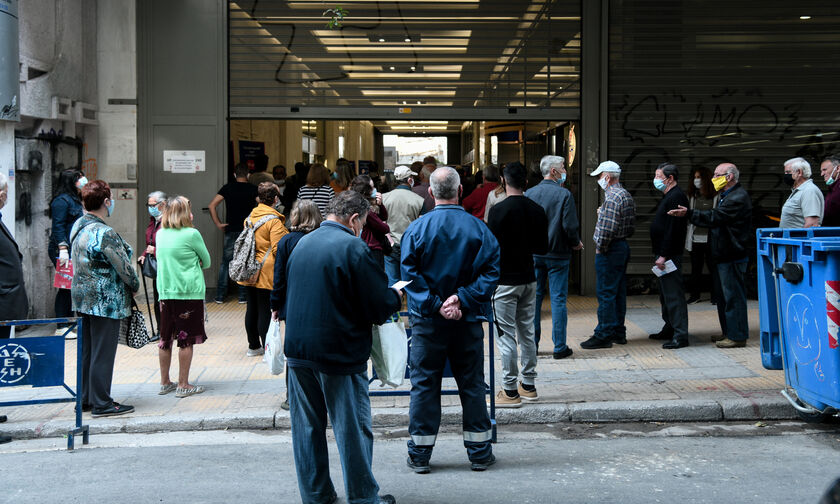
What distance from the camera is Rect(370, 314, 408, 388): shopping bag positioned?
5.27 m

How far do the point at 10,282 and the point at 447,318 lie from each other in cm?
373

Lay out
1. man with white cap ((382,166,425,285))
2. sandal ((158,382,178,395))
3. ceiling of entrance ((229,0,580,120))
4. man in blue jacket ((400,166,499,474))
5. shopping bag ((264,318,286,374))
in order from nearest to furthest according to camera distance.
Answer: man in blue jacket ((400,166,499,474)) < shopping bag ((264,318,286,374)) < sandal ((158,382,178,395)) < man with white cap ((382,166,425,285)) < ceiling of entrance ((229,0,580,120))

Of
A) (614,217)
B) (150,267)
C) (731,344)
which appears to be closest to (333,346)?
(150,267)

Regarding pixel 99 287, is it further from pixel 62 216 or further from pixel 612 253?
pixel 612 253

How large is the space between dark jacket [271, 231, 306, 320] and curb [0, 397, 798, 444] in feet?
4.34

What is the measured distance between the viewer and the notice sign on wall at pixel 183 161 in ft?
41.1

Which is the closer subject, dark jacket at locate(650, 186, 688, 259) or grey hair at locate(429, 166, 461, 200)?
grey hair at locate(429, 166, 461, 200)

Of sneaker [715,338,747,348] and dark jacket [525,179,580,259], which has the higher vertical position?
dark jacket [525,179,580,259]

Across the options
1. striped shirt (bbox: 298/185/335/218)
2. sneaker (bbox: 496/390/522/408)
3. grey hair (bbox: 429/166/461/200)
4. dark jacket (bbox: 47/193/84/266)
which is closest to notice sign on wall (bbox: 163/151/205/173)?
striped shirt (bbox: 298/185/335/218)

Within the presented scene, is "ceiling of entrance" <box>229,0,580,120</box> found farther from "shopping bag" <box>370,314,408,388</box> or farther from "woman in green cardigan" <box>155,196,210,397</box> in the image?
"shopping bag" <box>370,314,408,388</box>

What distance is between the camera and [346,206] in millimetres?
4914

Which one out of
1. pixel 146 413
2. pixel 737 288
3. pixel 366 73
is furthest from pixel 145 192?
pixel 737 288

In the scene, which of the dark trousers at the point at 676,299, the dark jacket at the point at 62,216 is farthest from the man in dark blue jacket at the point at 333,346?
the dark jacket at the point at 62,216

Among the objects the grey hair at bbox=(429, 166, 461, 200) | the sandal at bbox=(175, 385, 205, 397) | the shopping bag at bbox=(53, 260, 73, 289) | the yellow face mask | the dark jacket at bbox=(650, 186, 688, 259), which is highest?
the yellow face mask
